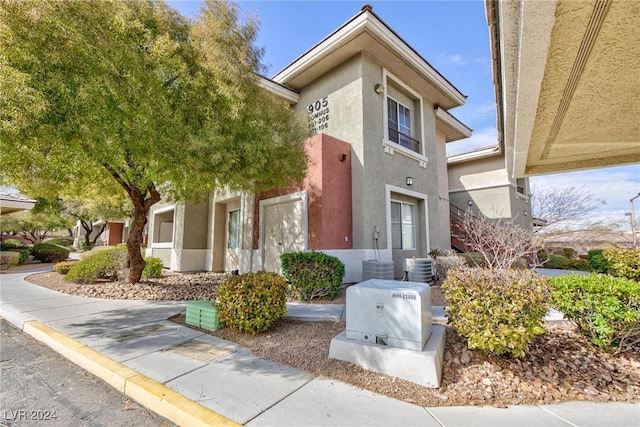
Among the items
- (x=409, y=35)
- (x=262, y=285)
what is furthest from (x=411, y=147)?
(x=262, y=285)

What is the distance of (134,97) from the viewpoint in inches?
209

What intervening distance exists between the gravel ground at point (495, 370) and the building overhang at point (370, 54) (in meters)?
8.71

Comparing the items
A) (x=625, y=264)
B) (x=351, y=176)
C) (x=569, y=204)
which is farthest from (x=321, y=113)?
(x=569, y=204)

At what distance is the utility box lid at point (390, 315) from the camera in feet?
11.9

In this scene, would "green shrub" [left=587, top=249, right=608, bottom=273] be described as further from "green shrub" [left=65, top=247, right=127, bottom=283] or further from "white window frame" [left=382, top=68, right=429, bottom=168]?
"green shrub" [left=65, top=247, right=127, bottom=283]

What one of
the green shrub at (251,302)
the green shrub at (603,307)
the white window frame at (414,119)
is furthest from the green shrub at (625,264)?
the green shrub at (251,302)

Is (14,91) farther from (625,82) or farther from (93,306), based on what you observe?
(625,82)

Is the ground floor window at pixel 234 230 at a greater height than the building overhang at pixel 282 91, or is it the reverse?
the building overhang at pixel 282 91

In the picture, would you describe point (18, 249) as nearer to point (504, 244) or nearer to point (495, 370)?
point (495, 370)

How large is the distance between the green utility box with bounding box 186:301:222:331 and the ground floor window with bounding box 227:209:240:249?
6.81 m

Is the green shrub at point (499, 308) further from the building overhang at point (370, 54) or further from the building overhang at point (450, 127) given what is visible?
the building overhang at point (450, 127)

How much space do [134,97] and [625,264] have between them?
515 inches

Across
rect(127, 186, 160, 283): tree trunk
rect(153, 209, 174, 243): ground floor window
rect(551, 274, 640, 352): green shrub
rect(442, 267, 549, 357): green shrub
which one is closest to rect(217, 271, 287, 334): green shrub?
rect(442, 267, 549, 357): green shrub

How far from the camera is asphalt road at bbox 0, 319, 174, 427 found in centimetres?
291
